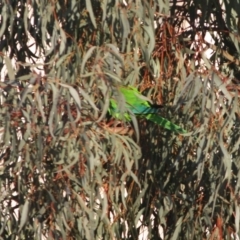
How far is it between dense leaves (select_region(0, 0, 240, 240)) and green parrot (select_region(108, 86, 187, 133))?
3 cm

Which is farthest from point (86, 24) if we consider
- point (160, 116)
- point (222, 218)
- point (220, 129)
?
point (222, 218)

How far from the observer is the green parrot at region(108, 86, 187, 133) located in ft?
6.81

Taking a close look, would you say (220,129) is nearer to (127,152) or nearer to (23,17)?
(127,152)

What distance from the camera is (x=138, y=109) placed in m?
2.16

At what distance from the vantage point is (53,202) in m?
2.04

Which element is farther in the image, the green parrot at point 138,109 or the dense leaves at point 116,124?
the green parrot at point 138,109

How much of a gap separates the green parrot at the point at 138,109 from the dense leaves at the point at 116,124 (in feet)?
0.11

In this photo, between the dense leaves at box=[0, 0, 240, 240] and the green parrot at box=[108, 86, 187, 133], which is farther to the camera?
the green parrot at box=[108, 86, 187, 133]

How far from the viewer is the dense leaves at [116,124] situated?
1.95 metres

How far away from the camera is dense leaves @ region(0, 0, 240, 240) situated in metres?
1.95

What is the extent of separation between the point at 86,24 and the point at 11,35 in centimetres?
24

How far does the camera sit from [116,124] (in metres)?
2.11

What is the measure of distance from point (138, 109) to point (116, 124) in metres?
0.09

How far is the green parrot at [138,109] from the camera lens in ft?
6.81
